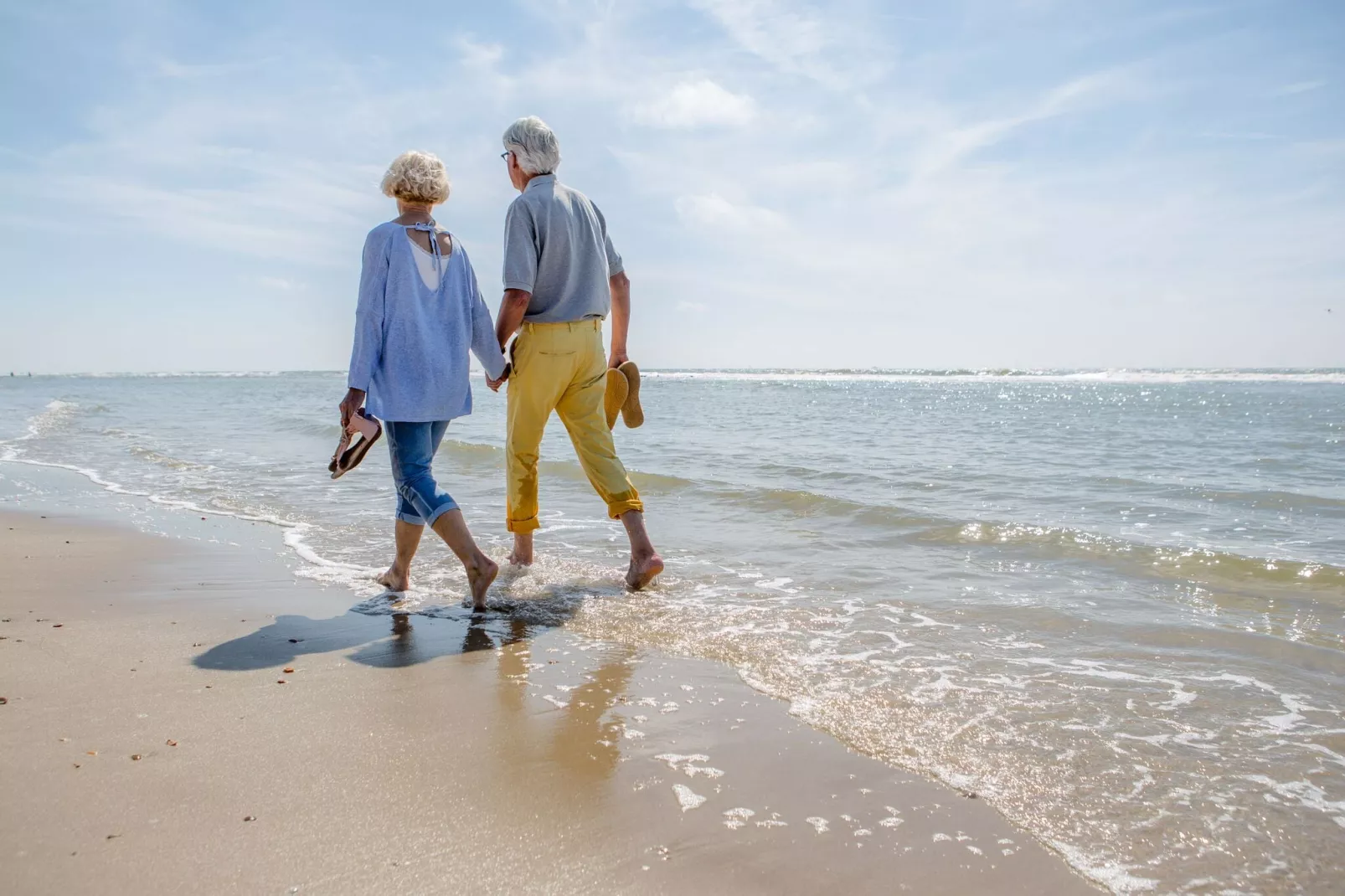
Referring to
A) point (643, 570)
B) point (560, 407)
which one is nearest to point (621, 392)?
point (560, 407)

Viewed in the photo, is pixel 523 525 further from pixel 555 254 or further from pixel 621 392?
pixel 555 254

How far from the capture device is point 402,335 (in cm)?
355

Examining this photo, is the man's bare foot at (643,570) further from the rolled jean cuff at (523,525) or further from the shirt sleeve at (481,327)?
the shirt sleeve at (481,327)

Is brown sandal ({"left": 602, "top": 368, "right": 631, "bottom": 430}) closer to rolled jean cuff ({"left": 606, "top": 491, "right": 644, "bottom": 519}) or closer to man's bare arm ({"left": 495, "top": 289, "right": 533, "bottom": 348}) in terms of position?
rolled jean cuff ({"left": 606, "top": 491, "right": 644, "bottom": 519})

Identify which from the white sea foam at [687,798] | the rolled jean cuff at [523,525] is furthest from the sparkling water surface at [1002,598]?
the white sea foam at [687,798]

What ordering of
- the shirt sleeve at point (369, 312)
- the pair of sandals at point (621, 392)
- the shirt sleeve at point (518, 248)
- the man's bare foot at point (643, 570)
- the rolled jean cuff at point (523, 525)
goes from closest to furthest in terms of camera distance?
1. the shirt sleeve at point (369, 312)
2. the shirt sleeve at point (518, 248)
3. the man's bare foot at point (643, 570)
4. the rolled jean cuff at point (523, 525)
5. the pair of sandals at point (621, 392)

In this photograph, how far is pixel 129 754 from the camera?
2.05 meters

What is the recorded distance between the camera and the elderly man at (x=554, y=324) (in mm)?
3891

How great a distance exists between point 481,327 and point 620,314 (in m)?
0.86

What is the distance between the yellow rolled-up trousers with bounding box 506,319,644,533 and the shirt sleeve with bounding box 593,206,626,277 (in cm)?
36

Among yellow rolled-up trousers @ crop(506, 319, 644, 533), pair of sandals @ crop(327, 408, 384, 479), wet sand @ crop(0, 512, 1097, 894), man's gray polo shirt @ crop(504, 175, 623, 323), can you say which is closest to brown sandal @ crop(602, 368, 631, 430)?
yellow rolled-up trousers @ crop(506, 319, 644, 533)

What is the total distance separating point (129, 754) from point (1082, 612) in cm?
357

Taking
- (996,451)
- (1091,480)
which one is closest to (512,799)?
(1091,480)

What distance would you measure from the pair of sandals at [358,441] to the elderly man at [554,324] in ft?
2.01
